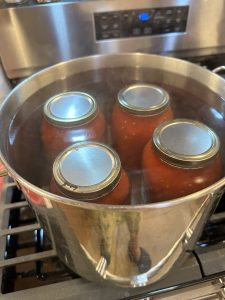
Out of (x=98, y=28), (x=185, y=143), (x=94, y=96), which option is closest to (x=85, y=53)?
(x=98, y=28)

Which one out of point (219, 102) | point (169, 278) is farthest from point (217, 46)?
point (169, 278)

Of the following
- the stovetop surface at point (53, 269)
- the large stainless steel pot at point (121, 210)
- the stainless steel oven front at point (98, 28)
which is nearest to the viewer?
the large stainless steel pot at point (121, 210)

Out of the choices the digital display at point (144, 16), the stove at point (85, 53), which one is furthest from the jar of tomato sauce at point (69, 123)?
the digital display at point (144, 16)

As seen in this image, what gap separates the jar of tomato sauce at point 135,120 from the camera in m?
0.46

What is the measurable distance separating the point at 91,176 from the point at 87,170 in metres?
0.01

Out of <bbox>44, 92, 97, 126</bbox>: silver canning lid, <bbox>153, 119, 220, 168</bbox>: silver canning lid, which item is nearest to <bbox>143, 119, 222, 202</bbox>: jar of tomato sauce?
<bbox>153, 119, 220, 168</bbox>: silver canning lid

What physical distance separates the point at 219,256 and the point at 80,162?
25 centimetres

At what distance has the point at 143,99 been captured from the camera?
49 cm

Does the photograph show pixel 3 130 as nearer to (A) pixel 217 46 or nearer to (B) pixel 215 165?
(B) pixel 215 165

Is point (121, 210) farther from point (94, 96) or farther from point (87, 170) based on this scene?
point (94, 96)

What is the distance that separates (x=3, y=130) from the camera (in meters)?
0.44

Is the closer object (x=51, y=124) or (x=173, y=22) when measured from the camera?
(x=51, y=124)

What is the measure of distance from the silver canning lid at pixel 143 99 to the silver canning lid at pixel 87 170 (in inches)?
3.4

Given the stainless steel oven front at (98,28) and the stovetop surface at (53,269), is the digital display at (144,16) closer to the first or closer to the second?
the stainless steel oven front at (98,28)
